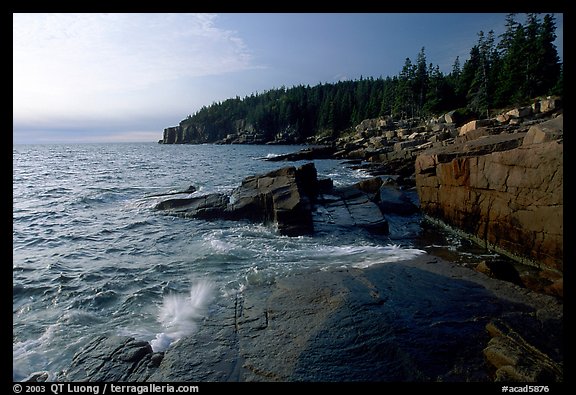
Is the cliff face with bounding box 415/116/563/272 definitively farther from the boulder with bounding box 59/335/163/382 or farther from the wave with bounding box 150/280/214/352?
the boulder with bounding box 59/335/163/382

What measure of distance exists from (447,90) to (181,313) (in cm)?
7591

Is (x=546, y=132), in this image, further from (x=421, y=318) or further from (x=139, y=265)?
(x=139, y=265)

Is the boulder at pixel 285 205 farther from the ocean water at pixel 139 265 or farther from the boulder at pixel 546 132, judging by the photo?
the boulder at pixel 546 132

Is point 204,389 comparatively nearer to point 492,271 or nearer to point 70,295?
point 70,295

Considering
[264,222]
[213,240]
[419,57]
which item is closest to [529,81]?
[419,57]

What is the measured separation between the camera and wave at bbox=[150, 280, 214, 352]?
655 centimetres

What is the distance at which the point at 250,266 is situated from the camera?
10.5 m

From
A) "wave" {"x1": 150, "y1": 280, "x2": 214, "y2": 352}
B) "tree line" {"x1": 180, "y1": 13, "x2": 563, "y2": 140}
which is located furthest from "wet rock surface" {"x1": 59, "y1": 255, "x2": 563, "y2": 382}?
"tree line" {"x1": 180, "y1": 13, "x2": 563, "y2": 140}

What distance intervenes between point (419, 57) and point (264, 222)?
259ft

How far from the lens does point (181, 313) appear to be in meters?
7.62

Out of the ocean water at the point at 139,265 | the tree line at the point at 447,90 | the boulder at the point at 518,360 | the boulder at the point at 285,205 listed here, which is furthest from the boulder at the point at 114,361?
the tree line at the point at 447,90

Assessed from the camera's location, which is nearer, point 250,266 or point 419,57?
point 250,266

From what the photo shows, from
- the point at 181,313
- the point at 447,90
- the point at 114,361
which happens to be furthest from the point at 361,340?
the point at 447,90

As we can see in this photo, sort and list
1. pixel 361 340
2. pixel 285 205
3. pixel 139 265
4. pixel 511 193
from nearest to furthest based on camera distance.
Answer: pixel 361 340 < pixel 511 193 < pixel 139 265 < pixel 285 205
